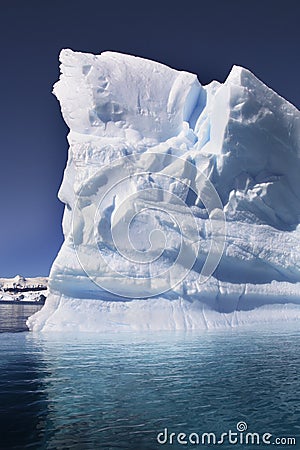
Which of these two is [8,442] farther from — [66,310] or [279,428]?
[66,310]

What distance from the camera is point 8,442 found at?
4070 millimetres

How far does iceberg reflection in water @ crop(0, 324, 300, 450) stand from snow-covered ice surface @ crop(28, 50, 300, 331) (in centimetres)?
267

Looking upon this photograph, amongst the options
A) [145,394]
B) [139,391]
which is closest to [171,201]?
[139,391]

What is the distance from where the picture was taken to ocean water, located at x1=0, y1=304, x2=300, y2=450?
14.1 ft

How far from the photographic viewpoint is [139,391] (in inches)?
235

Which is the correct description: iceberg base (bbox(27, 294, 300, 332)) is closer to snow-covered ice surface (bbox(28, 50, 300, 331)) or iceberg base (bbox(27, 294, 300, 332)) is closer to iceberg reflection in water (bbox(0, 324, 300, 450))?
snow-covered ice surface (bbox(28, 50, 300, 331))

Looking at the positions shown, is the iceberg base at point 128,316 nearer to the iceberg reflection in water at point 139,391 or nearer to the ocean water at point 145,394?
the iceberg reflection in water at point 139,391

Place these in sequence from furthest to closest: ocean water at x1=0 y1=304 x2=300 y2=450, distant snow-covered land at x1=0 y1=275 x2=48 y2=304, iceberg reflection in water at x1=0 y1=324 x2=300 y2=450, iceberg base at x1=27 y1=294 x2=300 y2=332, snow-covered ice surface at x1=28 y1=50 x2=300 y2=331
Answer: distant snow-covered land at x1=0 y1=275 x2=48 y2=304 < snow-covered ice surface at x1=28 y1=50 x2=300 y2=331 < iceberg base at x1=27 y1=294 x2=300 y2=332 < iceberg reflection in water at x1=0 y1=324 x2=300 y2=450 < ocean water at x1=0 y1=304 x2=300 y2=450

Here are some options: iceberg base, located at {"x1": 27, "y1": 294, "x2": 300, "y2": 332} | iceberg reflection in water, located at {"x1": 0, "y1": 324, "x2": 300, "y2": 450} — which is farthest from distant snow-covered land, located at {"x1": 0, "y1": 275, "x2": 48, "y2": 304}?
iceberg reflection in water, located at {"x1": 0, "y1": 324, "x2": 300, "y2": 450}

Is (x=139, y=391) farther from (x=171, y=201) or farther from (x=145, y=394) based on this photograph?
(x=171, y=201)

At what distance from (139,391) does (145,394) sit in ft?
0.58

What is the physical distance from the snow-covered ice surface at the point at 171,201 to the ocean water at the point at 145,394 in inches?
111

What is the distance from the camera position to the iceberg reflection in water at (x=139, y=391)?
4.44 m

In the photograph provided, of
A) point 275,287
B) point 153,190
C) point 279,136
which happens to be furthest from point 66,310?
point 279,136
